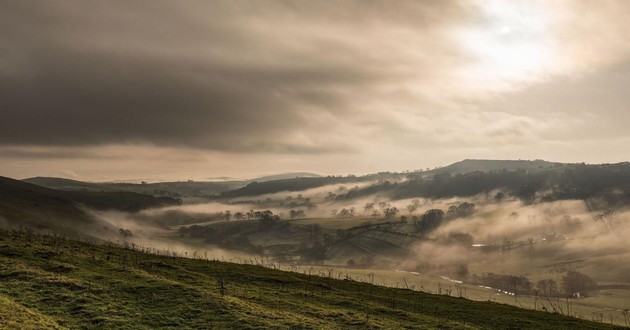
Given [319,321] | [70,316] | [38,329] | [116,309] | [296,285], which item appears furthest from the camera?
[296,285]

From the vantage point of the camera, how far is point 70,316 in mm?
42062

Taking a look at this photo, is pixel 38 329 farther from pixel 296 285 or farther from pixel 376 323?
pixel 296 285

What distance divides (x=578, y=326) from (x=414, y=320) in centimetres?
3381

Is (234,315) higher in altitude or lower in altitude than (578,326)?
higher

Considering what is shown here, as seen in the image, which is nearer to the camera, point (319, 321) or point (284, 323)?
point (284, 323)

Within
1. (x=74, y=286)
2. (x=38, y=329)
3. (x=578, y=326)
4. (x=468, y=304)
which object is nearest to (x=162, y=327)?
(x=38, y=329)

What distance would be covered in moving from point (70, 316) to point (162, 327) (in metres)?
9.12

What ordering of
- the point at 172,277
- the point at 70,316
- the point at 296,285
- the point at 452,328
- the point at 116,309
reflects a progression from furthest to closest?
the point at 296,285, the point at 172,277, the point at 452,328, the point at 116,309, the point at 70,316

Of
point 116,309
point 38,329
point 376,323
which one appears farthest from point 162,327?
point 376,323

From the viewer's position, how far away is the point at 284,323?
154 ft

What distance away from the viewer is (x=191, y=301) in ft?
167

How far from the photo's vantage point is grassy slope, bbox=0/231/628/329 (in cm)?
4378

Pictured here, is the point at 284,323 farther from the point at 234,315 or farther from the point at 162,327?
the point at 162,327

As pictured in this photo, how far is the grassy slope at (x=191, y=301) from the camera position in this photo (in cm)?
4378
